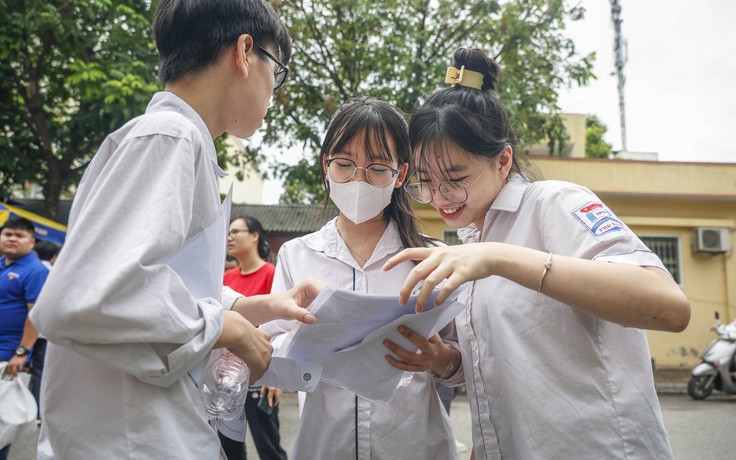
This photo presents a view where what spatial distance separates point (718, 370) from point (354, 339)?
8705 mm

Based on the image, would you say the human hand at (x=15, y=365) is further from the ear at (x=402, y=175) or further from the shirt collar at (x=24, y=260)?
the ear at (x=402, y=175)

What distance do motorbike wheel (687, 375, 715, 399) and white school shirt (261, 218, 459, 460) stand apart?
329 inches

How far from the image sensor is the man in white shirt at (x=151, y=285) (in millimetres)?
1008

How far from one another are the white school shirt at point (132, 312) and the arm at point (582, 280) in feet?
1.56

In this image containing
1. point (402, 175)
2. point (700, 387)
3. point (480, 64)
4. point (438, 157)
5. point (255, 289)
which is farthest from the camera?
point (700, 387)

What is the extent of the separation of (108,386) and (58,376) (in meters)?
0.12

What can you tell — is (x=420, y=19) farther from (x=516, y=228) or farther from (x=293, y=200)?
(x=293, y=200)

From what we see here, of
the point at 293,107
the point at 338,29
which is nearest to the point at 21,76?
the point at 293,107

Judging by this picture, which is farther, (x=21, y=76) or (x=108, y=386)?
(x=21, y=76)

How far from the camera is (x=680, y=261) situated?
1197 centimetres

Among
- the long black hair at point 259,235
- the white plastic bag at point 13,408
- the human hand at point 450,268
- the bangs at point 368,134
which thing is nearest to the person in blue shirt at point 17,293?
the white plastic bag at point 13,408

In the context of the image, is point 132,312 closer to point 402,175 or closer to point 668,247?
point 402,175

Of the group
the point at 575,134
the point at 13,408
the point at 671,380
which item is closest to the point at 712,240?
the point at 671,380

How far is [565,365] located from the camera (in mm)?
1392
